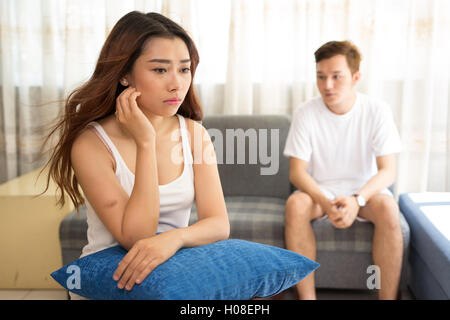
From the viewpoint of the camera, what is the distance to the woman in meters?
1.05

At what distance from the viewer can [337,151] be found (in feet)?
7.38

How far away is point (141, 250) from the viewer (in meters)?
0.94

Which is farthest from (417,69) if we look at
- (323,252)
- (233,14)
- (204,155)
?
(204,155)

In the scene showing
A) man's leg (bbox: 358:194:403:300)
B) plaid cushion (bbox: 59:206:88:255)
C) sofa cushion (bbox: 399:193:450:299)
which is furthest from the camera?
plaid cushion (bbox: 59:206:88:255)

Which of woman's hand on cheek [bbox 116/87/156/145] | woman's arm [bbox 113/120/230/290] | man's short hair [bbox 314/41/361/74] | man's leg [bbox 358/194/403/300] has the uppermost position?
man's short hair [bbox 314/41/361/74]

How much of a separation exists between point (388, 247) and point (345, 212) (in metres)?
0.21

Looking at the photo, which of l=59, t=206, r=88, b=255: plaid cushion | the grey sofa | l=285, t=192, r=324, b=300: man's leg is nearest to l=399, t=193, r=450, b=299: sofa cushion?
the grey sofa

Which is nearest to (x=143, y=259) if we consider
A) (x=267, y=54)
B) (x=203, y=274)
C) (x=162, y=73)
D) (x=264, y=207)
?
(x=203, y=274)

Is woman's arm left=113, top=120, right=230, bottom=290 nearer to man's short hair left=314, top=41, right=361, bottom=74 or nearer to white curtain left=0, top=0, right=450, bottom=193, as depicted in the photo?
man's short hair left=314, top=41, right=361, bottom=74

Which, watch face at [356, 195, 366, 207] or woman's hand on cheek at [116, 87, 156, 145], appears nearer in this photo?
Result: woman's hand on cheek at [116, 87, 156, 145]

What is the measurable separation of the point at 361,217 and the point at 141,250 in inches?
52.5

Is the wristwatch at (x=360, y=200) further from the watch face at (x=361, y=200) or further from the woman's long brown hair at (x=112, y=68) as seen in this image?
the woman's long brown hair at (x=112, y=68)

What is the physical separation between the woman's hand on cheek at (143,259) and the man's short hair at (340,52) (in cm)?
145

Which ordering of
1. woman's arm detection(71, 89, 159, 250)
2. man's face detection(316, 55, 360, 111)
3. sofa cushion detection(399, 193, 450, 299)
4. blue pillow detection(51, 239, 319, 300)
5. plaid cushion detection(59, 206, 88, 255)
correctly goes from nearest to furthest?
blue pillow detection(51, 239, 319, 300)
woman's arm detection(71, 89, 159, 250)
sofa cushion detection(399, 193, 450, 299)
plaid cushion detection(59, 206, 88, 255)
man's face detection(316, 55, 360, 111)
